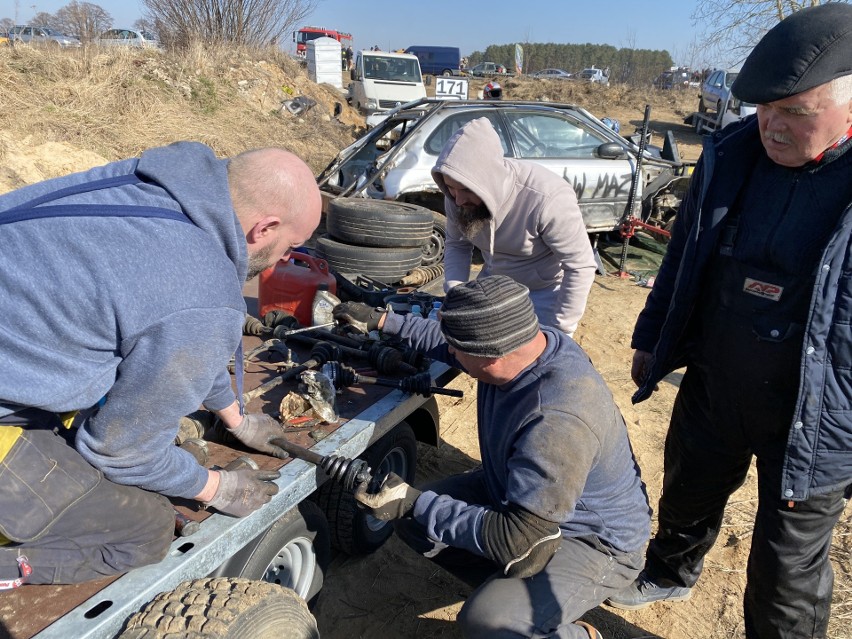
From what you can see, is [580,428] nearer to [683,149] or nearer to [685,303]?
[685,303]

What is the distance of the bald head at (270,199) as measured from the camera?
173 cm

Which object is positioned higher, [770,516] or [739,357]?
[739,357]

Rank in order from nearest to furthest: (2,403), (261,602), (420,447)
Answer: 1. (2,403)
2. (261,602)
3. (420,447)

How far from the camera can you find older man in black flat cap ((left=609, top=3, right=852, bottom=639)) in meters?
1.90

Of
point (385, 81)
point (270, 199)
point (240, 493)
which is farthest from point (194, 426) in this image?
point (385, 81)

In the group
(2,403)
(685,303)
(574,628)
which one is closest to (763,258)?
(685,303)

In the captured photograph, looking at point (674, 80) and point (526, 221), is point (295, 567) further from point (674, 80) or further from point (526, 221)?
point (674, 80)

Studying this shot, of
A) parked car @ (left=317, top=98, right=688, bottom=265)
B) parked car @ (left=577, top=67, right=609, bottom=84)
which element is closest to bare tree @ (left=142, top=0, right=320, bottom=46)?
parked car @ (left=317, top=98, right=688, bottom=265)

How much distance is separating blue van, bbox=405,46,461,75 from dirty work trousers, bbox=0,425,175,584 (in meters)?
38.3

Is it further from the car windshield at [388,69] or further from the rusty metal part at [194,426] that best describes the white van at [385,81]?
the rusty metal part at [194,426]

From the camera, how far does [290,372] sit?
2945mm

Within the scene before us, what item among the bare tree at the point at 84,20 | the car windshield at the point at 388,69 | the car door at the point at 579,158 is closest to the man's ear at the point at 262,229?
the car door at the point at 579,158

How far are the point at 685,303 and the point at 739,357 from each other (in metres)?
0.27

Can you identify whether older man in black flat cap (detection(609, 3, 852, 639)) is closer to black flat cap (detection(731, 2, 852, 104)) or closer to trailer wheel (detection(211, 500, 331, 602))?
black flat cap (detection(731, 2, 852, 104))
